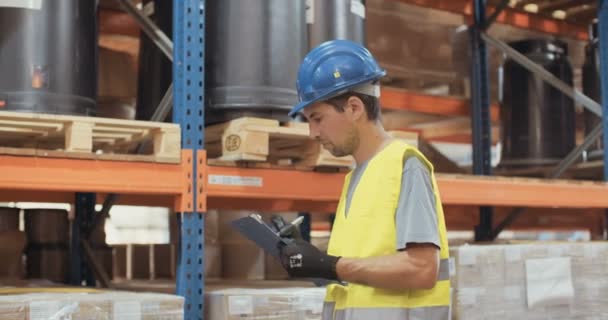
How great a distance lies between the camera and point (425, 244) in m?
2.36

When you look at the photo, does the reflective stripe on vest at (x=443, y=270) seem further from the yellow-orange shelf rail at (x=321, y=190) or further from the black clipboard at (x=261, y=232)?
the yellow-orange shelf rail at (x=321, y=190)

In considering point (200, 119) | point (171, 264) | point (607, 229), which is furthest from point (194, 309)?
point (607, 229)

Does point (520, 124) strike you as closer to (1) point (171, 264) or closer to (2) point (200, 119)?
(1) point (171, 264)

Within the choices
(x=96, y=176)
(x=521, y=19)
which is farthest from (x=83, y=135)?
(x=521, y=19)

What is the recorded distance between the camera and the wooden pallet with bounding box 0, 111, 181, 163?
3375 millimetres

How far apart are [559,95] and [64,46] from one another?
3.98 meters

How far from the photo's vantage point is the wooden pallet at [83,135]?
11.1ft

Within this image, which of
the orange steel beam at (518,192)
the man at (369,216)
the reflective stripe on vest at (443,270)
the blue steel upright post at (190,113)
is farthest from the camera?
the orange steel beam at (518,192)

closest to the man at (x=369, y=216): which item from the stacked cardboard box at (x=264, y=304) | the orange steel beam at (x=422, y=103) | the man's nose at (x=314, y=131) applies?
the man's nose at (x=314, y=131)

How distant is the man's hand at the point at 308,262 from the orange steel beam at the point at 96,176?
1236 millimetres

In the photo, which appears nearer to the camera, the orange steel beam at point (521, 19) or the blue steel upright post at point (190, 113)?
the blue steel upright post at point (190, 113)

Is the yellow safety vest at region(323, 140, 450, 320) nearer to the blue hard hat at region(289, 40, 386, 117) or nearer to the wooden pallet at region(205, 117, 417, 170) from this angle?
the blue hard hat at region(289, 40, 386, 117)

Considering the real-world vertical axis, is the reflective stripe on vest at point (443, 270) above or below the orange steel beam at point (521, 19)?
below

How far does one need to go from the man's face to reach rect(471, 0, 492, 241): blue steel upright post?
377 centimetres
